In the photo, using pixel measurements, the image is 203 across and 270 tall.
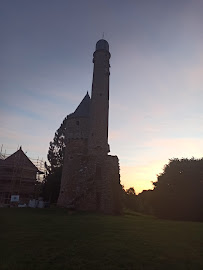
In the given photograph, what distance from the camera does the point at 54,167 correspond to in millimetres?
44344

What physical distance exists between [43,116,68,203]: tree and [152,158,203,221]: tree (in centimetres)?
1756

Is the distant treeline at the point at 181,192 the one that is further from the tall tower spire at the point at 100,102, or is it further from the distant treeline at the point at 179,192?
the tall tower spire at the point at 100,102

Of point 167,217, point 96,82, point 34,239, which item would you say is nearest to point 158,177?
point 167,217

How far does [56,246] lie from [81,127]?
A: 79.4 feet

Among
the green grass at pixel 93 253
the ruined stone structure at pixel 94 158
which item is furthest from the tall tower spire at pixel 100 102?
the green grass at pixel 93 253

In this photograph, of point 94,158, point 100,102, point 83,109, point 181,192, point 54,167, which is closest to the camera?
point 94,158

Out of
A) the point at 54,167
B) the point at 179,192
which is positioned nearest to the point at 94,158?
the point at 179,192

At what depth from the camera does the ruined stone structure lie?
2619 centimetres

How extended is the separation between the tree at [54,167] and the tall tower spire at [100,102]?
46.1 feet

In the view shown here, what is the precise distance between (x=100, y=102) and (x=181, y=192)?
17.0 meters

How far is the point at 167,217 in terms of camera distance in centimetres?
3148

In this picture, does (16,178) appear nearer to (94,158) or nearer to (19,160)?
(19,160)

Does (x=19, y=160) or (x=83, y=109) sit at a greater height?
(x=83, y=109)

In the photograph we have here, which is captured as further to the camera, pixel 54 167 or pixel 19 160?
pixel 54 167
